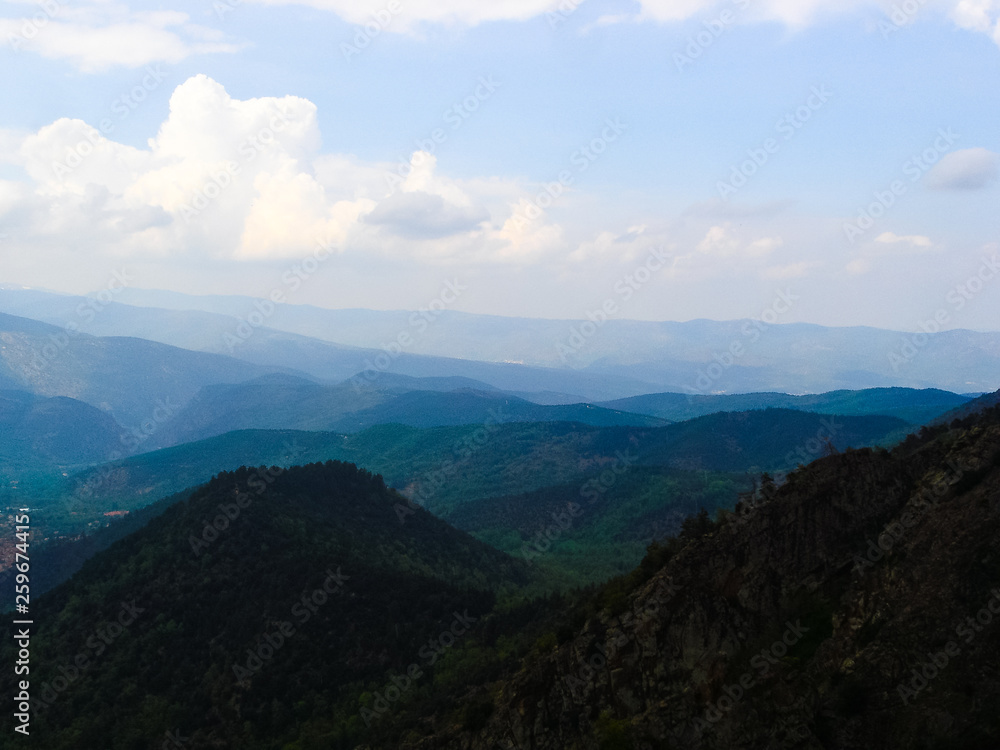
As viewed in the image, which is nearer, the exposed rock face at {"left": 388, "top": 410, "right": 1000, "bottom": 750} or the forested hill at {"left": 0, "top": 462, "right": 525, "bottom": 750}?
the exposed rock face at {"left": 388, "top": 410, "right": 1000, "bottom": 750}

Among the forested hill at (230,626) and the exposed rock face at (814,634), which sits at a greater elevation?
the exposed rock face at (814,634)

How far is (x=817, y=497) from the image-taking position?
33.0 metres

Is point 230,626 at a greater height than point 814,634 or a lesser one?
lesser

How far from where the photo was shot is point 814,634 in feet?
95.0

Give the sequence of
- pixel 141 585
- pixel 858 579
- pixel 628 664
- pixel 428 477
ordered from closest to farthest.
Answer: pixel 858 579, pixel 628 664, pixel 141 585, pixel 428 477

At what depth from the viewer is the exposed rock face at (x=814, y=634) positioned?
24.8 metres

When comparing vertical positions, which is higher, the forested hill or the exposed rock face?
the exposed rock face

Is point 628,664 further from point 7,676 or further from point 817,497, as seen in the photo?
point 7,676

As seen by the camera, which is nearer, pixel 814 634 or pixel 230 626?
pixel 814 634

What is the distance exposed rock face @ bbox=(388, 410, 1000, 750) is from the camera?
24.8 m

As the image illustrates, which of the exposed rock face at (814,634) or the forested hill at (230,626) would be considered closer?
the exposed rock face at (814,634)

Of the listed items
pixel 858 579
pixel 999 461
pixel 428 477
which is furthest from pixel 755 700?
pixel 428 477

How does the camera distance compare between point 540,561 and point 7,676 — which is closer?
point 7,676

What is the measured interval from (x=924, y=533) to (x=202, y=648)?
54.8m
